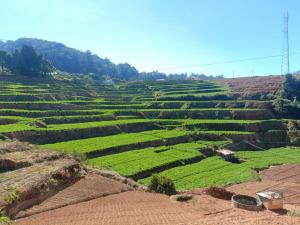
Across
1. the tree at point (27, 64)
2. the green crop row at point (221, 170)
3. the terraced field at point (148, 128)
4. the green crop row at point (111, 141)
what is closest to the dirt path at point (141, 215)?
the green crop row at point (221, 170)

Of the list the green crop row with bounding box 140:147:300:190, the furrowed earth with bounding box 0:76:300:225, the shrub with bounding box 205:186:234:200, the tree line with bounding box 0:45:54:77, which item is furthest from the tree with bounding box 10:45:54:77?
the shrub with bounding box 205:186:234:200

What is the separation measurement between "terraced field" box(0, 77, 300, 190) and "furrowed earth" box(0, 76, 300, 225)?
0.51 ft

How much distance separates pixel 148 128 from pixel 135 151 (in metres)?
15.9

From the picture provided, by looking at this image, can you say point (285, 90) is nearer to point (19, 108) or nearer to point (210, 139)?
point (210, 139)

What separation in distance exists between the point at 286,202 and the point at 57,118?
33.4 metres

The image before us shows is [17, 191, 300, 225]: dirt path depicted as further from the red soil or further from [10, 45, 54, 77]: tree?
[10, 45, 54, 77]: tree

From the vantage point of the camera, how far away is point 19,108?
63.4 meters

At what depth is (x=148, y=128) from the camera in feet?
212

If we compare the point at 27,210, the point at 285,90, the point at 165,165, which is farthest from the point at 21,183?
the point at 285,90

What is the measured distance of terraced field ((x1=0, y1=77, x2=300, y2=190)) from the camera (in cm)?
4488

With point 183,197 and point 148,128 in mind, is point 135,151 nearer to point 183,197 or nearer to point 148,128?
point 148,128

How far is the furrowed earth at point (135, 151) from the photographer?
2534cm

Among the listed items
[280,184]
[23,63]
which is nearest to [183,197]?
[280,184]

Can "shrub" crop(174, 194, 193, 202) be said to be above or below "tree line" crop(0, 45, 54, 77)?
below
